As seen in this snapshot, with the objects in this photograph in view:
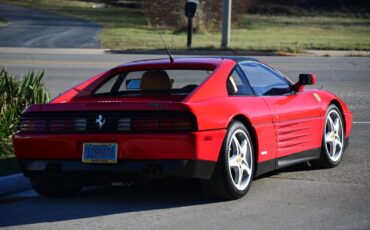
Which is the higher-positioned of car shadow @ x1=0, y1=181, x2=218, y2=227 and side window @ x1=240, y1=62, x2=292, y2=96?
side window @ x1=240, y1=62, x2=292, y2=96

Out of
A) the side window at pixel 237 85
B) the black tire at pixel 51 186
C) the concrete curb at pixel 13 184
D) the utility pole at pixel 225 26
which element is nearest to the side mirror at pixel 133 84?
the side window at pixel 237 85

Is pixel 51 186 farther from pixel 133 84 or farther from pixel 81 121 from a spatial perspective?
pixel 133 84

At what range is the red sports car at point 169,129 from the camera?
23.5 ft

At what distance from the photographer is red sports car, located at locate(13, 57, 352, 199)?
282 inches

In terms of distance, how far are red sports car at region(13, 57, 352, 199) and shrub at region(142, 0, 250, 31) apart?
28.4m

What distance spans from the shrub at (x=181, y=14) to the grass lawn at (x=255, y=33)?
2.25 feet

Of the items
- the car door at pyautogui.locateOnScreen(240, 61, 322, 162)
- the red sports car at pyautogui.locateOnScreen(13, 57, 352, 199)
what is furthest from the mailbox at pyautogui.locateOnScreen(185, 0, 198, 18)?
the red sports car at pyautogui.locateOnScreen(13, 57, 352, 199)

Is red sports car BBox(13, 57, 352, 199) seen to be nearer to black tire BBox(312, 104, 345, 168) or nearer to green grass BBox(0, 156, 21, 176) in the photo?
black tire BBox(312, 104, 345, 168)

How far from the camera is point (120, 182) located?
7395 millimetres

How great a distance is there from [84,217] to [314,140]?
2765 millimetres

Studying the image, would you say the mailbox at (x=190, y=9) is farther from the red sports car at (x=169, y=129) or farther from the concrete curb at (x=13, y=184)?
the concrete curb at (x=13, y=184)

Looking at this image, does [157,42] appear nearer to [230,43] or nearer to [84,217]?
[230,43]

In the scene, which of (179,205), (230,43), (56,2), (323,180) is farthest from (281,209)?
(56,2)

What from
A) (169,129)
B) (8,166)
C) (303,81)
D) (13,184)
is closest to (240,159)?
(169,129)
